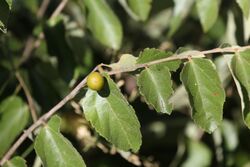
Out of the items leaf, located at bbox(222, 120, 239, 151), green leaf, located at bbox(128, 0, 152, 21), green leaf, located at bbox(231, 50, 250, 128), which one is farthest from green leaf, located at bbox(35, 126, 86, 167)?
leaf, located at bbox(222, 120, 239, 151)

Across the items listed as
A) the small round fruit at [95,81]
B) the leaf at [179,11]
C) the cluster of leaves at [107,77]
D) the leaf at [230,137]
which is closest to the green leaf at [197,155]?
the cluster of leaves at [107,77]

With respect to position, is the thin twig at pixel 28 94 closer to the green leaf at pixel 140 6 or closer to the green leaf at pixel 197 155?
the green leaf at pixel 140 6

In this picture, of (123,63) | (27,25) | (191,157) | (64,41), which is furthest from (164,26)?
(123,63)

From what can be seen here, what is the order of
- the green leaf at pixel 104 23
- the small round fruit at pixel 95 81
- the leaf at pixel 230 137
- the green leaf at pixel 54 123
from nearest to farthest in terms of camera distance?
1. the small round fruit at pixel 95 81
2. the green leaf at pixel 54 123
3. the green leaf at pixel 104 23
4. the leaf at pixel 230 137

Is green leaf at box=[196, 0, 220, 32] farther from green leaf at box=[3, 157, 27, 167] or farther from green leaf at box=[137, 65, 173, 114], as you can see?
green leaf at box=[3, 157, 27, 167]

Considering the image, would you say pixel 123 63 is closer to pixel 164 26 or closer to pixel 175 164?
pixel 175 164

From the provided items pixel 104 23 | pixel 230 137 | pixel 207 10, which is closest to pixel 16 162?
pixel 104 23
